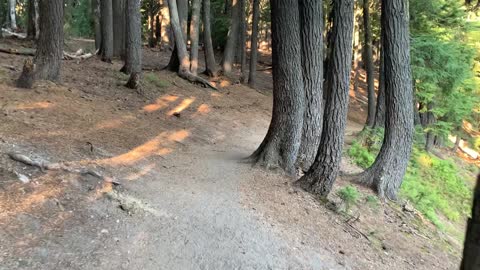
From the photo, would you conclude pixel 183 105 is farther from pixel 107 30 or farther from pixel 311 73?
pixel 311 73

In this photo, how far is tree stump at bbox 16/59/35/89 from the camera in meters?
9.62

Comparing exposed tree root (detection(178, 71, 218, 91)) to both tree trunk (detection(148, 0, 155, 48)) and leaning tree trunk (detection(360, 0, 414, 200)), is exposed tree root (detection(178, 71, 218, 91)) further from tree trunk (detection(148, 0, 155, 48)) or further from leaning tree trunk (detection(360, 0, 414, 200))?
tree trunk (detection(148, 0, 155, 48))

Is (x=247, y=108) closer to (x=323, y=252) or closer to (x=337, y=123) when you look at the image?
(x=337, y=123)

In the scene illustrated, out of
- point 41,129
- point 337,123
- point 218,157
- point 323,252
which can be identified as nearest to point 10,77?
point 41,129

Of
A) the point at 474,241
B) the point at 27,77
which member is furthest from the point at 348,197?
the point at 27,77

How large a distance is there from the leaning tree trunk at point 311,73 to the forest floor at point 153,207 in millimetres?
1260

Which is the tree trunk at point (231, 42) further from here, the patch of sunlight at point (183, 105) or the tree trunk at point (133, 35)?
the tree trunk at point (133, 35)

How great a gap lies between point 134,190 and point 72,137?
219cm

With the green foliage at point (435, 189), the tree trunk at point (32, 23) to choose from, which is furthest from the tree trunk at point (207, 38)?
the green foliage at point (435, 189)

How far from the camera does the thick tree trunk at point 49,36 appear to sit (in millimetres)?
9992

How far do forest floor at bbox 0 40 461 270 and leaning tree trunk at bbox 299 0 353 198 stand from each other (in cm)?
47

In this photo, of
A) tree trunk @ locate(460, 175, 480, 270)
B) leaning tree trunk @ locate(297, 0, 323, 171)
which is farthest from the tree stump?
tree trunk @ locate(460, 175, 480, 270)

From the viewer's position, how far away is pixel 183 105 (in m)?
14.4

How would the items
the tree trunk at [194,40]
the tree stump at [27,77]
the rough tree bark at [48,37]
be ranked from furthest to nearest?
the tree trunk at [194,40]
the rough tree bark at [48,37]
the tree stump at [27,77]
